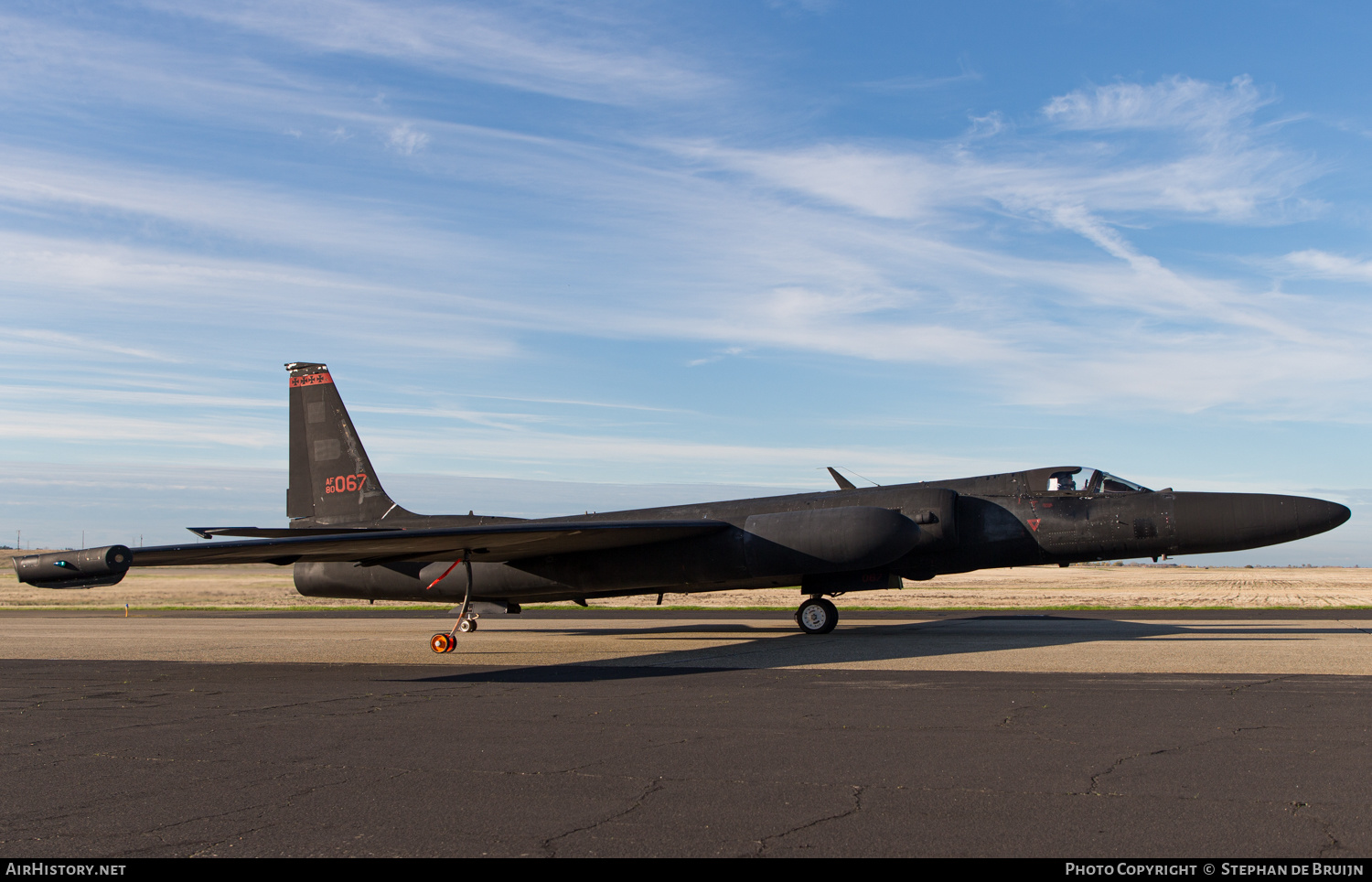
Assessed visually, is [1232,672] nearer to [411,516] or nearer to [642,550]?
[642,550]

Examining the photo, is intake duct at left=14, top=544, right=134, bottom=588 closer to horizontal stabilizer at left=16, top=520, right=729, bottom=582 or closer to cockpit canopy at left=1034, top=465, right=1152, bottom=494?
horizontal stabilizer at left=16, top=520, right=729, bottom=582

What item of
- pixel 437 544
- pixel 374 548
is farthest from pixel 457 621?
pixel 374 548

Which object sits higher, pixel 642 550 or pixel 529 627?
pixel 642 550

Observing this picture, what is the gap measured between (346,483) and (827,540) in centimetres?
1110

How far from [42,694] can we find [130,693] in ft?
3.15

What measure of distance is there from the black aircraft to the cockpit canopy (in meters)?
0.02

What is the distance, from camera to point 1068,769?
6422mm

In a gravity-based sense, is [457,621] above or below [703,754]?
above

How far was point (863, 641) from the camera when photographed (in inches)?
665

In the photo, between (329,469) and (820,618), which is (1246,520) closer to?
(820,618)

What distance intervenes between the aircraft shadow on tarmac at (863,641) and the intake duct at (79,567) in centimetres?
382

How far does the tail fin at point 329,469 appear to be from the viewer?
2109cm
